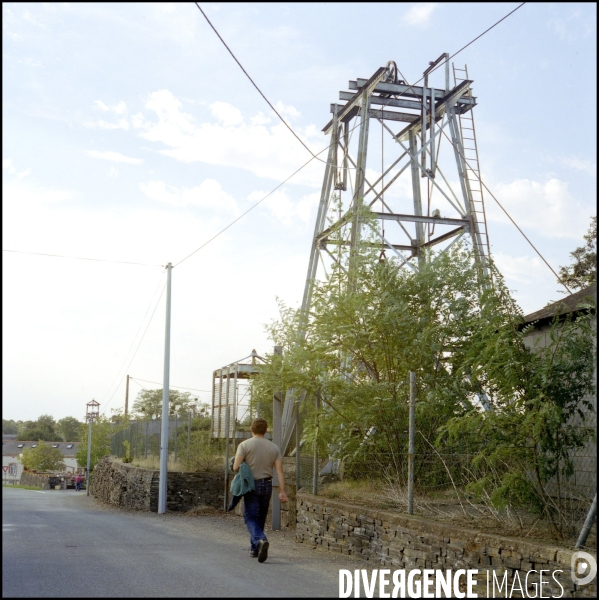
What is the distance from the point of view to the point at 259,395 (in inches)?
557

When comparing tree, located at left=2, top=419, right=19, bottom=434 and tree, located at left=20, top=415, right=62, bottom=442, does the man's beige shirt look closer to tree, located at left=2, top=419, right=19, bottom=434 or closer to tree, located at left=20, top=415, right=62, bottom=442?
tree, located at left=20, top=415, right=62, bottom=442

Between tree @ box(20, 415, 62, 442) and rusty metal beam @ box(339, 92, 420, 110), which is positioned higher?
rusty metal beam @ box(339, 92, 420, 110)

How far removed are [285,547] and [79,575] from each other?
4126 mm

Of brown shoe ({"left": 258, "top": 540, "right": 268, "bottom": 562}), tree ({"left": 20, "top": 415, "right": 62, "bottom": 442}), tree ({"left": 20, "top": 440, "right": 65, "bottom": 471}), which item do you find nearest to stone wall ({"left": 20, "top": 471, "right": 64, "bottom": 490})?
tree ({"left": 20, "top": 440, "right": 65, "bottom": 471})

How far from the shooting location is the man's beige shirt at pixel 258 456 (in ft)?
33.1

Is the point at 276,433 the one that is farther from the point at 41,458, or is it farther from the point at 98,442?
the point at 41,458

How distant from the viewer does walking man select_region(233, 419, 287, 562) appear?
9.91 meters

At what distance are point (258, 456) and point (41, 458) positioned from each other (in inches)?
3030

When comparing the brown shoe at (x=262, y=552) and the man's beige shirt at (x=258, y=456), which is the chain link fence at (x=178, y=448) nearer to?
the man's beige shirt at (x=258, y=456)

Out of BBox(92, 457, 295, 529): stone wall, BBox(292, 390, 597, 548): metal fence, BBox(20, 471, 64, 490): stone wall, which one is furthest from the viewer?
BBox(20, 471, 64, 490): stone wall

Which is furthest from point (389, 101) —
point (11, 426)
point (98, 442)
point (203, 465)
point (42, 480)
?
point (11, 426)

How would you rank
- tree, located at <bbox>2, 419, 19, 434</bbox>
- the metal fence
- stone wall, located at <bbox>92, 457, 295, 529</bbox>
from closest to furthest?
1. the metal fence
2. stone wall, located at <bbox>92, 457, 295, 529</bbox>
3. tree, located at <bbox>2, 419, 19, 434</bbox>

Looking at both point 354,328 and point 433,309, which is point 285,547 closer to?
point 354,328

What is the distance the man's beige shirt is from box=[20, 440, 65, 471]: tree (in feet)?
251
